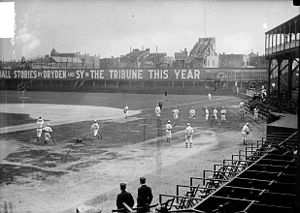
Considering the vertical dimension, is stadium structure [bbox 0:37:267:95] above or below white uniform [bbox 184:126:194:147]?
above

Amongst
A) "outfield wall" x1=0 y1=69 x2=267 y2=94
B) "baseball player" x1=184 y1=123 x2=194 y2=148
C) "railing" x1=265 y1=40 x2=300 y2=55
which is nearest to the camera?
"baseball player" x1=184 y1=123 x2=194 y2=148

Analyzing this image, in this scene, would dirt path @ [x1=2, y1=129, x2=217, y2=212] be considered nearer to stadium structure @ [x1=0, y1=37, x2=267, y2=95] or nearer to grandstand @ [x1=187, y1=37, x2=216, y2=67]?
stadium structure @ [x1=0, y1=37, x2=267, y2=95]

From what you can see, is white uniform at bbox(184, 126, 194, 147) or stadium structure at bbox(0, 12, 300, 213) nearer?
stadium structure at bbox(0, 12, 300, 213)

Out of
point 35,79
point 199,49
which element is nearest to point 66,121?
point 35,79

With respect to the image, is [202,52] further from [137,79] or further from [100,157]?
[100,157]

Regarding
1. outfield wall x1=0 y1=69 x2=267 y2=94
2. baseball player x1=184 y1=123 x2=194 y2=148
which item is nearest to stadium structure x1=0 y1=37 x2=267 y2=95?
outfield wall x1=0 y1=69 x2=267 y2=94

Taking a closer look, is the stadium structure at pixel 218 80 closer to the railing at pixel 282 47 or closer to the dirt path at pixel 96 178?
the railing at pixel 282 47

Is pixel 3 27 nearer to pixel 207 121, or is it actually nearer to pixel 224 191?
pixel 224 191

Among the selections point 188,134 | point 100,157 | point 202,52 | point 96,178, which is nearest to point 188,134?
point 188,134
